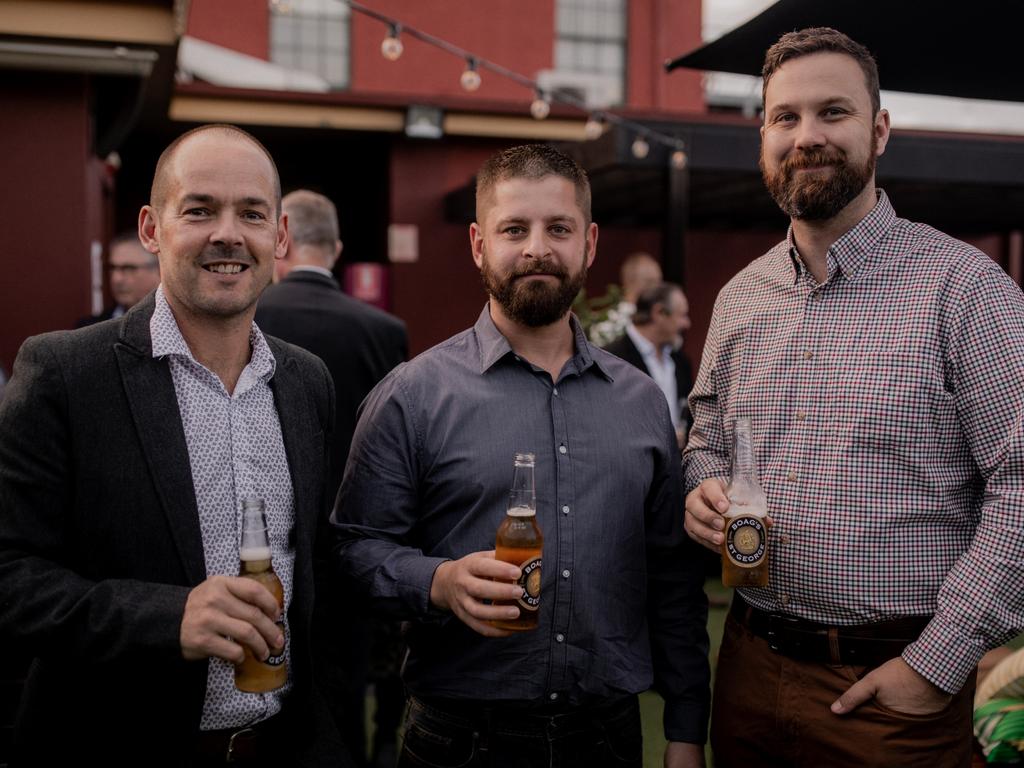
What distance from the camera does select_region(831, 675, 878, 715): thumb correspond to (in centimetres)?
211

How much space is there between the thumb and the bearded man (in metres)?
0.36

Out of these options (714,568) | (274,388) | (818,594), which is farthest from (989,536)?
(714,568)

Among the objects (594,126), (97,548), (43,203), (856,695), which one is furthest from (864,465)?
(594,126)

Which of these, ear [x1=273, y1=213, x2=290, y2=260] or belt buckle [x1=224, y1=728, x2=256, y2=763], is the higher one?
ear [x1=273, y1=213, x2=290, y2=260]

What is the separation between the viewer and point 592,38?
15.7m

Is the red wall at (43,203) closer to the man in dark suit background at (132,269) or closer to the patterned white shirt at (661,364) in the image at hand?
the man in dark suit background at (132,269)

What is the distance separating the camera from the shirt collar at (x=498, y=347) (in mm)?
2330

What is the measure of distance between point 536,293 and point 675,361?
4.64m

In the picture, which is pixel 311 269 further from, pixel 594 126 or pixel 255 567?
pixel 594 126

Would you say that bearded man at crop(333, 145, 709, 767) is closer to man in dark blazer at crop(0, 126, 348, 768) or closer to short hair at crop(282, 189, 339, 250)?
man in dark blazer at crop(0, 126, 348, 768)

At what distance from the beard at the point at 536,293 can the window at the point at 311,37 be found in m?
13.3

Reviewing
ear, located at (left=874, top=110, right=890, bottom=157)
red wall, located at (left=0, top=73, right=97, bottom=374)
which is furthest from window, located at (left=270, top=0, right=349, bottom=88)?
ear, located at (left=874, top=110, right=890, bottom=157)

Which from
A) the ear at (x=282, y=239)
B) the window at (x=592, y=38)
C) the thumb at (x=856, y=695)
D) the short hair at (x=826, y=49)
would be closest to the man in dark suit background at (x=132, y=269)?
the ear at (x=282, y=239)

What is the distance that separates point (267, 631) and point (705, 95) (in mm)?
16007
